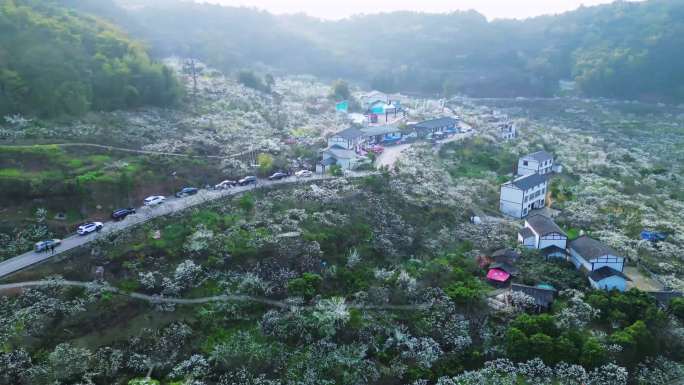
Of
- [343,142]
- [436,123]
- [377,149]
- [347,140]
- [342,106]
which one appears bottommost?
[377,149]

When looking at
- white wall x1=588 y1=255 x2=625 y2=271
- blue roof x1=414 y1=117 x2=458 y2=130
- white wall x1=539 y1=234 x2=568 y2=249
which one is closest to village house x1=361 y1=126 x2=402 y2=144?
blue roof x1=414 y1=117 x2=458 y2=130

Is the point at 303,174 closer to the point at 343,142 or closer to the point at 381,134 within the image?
the point at 343,142

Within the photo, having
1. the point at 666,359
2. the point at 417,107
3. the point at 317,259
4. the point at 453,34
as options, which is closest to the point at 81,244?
the point at 317,259

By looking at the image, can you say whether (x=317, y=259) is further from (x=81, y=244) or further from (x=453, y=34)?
(x=453, y=34)

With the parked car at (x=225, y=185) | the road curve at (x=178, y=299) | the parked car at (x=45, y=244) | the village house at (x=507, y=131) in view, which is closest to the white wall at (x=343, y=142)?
the parked car at (x=225, y=185)

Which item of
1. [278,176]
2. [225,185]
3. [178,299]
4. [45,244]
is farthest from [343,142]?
[45,244]

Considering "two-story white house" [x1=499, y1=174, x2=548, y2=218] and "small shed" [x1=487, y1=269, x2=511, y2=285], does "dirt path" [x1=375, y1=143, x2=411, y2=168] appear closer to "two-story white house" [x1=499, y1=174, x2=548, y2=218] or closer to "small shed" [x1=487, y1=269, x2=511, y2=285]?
"two-story white house" [x1=499, y1=174, x2=548, y2=218]
